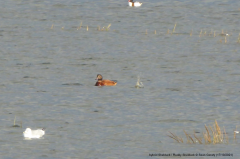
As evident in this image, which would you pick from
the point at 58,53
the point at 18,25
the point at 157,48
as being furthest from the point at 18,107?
the point at 18,25

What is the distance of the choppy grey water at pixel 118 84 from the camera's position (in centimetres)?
1767

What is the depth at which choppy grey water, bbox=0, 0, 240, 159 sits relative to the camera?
696 inches

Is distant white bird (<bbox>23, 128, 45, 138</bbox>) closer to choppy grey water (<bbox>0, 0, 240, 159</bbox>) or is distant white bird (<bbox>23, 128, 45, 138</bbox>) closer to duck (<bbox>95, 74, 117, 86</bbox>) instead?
choppy grey water (<bbox>0, 0, 240, 159</bbox>)

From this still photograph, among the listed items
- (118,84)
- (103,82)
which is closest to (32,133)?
(103,82)

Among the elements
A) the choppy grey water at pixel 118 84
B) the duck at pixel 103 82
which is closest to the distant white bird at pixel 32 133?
the choppy grey water at pixel 118 84

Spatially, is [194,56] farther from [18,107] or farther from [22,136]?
[22,136]

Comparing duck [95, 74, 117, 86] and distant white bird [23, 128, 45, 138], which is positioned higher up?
duck [95, 74, 117, 86]

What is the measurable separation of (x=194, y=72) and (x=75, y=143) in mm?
12773

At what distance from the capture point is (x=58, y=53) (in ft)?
116

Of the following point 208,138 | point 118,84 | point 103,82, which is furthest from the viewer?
point 118,84

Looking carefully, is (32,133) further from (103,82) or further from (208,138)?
(103,82)

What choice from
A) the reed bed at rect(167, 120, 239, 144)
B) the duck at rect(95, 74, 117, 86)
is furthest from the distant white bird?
the duck at rect(95, 74, 117, 86)

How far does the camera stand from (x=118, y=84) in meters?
26.8

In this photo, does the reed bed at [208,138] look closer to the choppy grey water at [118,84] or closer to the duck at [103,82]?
the choppy grey water at [118,84]
